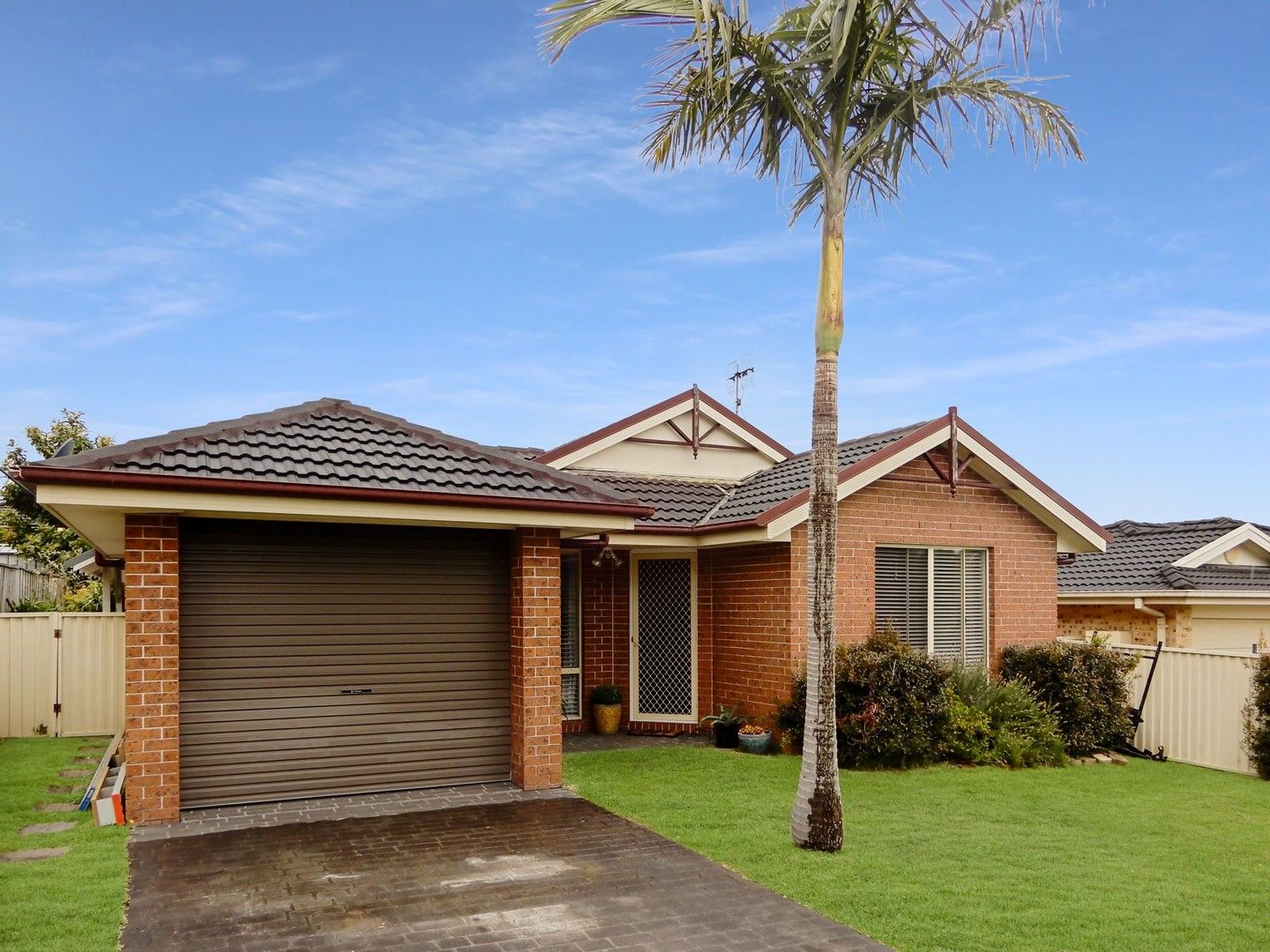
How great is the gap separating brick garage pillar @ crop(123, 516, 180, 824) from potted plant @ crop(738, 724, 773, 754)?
666 cm

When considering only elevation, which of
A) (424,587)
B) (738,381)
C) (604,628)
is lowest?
(604,628)

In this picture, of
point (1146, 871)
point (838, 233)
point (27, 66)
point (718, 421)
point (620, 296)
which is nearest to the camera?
point (1146, 871)

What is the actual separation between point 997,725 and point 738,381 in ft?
29.7

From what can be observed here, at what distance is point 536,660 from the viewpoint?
10102 millimetres

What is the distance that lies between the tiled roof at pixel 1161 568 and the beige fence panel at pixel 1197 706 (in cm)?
376

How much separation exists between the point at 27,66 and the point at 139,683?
31.7 feet

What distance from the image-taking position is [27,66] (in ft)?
44.3

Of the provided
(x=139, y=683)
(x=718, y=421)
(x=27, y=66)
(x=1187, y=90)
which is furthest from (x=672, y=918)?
(x=1187, y=90)

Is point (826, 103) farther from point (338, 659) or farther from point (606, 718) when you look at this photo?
point (606, 718)

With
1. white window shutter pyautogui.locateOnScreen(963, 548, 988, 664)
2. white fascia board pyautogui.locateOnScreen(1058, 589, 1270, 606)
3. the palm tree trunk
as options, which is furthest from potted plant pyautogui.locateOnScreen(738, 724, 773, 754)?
white fascia board pyautogui.locateOnScreen(1058, 589, 1270, 606)

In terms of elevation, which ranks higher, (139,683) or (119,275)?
(119,275)

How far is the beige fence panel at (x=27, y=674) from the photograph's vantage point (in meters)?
15.0

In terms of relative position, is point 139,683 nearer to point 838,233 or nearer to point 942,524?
point 838,233

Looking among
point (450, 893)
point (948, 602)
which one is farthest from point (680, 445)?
point (450, 893)
